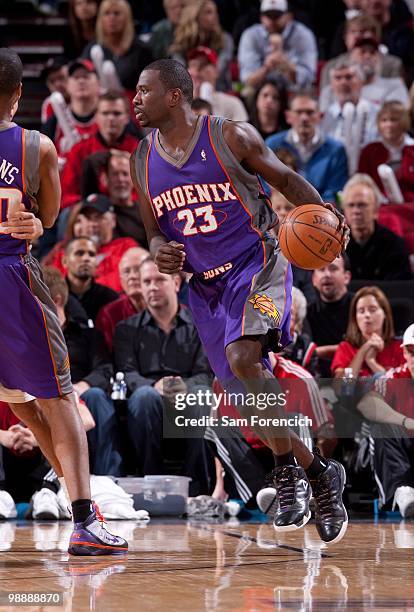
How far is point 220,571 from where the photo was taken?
363cm

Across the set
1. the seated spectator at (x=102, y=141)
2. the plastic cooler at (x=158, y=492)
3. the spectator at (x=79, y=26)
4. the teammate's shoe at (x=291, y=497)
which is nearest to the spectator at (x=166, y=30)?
the spectator at (x=79, y=26)

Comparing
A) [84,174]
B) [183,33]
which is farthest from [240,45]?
[84,174]

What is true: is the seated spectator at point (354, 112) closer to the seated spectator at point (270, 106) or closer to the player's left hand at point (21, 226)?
the seated spectator at point (270, 106)

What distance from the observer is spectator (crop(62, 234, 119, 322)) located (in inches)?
296

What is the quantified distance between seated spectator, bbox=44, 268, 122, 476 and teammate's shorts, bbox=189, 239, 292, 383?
1.97 m

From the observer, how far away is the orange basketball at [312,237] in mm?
4289

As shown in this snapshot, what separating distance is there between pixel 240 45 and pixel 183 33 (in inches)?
34.3

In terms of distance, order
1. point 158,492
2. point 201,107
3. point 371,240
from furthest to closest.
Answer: point 201,107, point 371,240, point 158,492

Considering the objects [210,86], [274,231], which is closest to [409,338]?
[274,231]

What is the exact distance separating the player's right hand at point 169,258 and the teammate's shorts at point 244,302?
0.22 m

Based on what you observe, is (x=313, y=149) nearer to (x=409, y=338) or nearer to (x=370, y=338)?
(x=370, y=338)

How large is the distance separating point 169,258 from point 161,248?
0.20 feet

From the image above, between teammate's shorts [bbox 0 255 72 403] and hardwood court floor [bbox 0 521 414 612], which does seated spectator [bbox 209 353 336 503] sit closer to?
hardwood court floor [bbox 0 521 414 612]

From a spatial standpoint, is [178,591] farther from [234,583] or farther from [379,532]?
[379,532]
